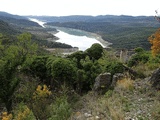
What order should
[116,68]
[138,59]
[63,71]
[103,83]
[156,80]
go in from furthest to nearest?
[138,59] < [63,71] < [116,68] < [103,83] < [156,80]

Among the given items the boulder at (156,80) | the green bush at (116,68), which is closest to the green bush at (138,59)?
the green bush at (116,68)

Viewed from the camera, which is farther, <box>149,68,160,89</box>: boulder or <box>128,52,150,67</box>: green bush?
<box>128,52,150,67</box>: green bush

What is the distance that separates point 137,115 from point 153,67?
30.7 ft

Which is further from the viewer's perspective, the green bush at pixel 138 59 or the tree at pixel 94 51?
the tree at pixel 94 51

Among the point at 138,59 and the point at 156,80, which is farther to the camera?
the point at 138,59

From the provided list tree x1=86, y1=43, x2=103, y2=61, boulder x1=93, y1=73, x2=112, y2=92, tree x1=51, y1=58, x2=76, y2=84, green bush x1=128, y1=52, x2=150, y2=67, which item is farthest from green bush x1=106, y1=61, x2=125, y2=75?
tree x1=86, y1=43, x2=103, y2=61

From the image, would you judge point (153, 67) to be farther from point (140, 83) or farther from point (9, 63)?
point (9, 63)

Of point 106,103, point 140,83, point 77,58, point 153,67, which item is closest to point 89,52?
point 77,58

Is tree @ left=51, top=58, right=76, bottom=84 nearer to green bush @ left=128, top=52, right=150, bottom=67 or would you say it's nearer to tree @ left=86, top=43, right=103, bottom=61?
green bush @ left=128, top=52, right=150, bottom=67

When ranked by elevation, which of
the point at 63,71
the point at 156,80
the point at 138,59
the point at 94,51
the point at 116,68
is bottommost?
the point at 63,71

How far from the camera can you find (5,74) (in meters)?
19.9

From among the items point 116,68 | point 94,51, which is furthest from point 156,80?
point 94,51

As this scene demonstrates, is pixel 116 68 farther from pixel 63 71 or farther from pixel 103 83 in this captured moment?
pixel 63 71

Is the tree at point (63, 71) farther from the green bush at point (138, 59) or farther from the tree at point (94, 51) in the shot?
the tree at point (94, 51)
